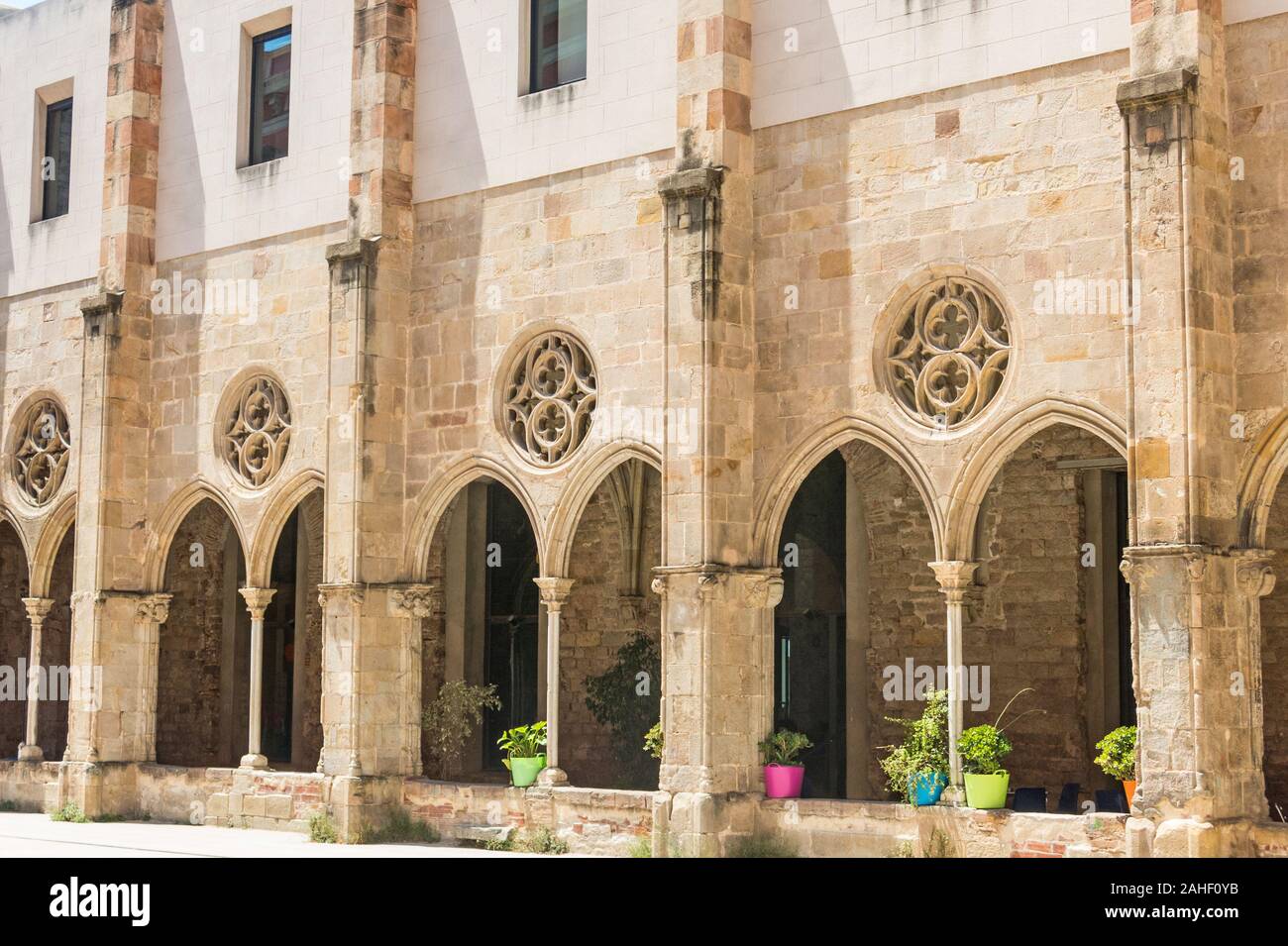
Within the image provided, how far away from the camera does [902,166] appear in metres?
13.6

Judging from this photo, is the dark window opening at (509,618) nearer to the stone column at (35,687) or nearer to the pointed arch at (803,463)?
the stone column at (35,687)

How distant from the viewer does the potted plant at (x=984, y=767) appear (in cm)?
1281

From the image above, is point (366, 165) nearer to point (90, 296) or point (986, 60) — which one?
point (90, 296)

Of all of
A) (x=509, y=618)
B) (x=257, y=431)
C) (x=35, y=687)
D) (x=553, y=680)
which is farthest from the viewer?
(x=509, y=618)

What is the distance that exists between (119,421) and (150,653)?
2.41m

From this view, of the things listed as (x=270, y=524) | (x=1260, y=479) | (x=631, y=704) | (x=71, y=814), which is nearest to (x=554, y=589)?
(x=631, y=704)

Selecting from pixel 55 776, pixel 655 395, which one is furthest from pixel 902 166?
pixel 55 776

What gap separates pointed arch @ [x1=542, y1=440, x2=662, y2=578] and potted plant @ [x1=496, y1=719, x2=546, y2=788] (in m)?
1.45

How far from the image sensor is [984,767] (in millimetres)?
12914

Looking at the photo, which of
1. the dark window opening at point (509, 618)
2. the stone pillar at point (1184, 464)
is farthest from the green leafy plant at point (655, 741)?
the dark window opening at point (509, 618)

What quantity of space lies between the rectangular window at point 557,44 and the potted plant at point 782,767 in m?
5.93

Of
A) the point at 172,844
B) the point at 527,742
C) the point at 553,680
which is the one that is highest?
the point at 553,680

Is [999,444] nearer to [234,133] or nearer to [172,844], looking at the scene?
[172,844]
